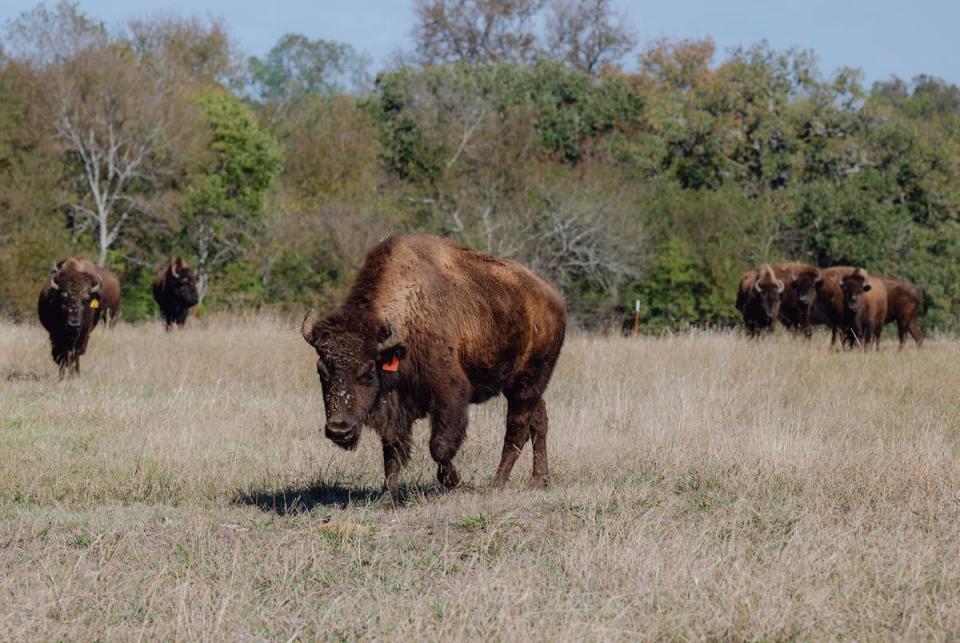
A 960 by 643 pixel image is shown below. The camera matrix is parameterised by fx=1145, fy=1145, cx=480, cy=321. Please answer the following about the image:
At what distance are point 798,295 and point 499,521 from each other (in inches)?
830

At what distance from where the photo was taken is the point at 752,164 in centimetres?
4331

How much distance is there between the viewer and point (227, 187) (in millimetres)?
41156

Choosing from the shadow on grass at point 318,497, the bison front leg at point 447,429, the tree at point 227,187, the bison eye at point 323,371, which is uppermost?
the tree at point 227,187

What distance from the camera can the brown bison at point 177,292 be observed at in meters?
28.3

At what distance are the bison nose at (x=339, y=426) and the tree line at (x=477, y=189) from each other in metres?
25.4

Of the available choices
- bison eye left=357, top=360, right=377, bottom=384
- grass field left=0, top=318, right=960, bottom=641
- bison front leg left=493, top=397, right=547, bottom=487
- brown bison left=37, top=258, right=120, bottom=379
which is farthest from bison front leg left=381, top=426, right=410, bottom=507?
brown bison left=37, top=258, right=120, bottom=379

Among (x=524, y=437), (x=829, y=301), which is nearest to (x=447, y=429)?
(x=524, y=437)

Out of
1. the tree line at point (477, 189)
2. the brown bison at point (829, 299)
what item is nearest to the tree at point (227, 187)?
the tree line at point (477, 189)

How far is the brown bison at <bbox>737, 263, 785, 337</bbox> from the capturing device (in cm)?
2639

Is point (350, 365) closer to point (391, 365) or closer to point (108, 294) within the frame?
point (391, 365)

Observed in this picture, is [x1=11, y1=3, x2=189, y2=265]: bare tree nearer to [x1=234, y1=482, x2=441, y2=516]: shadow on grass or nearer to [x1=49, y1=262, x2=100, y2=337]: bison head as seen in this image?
[x1=49, y1=262, x2=100, y2=337]: bison head

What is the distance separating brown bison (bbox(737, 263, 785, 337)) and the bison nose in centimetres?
1927

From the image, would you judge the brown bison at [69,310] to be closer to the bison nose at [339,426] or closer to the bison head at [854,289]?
the bison nose at [339,426]

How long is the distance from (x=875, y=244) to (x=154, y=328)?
81.0 feet
